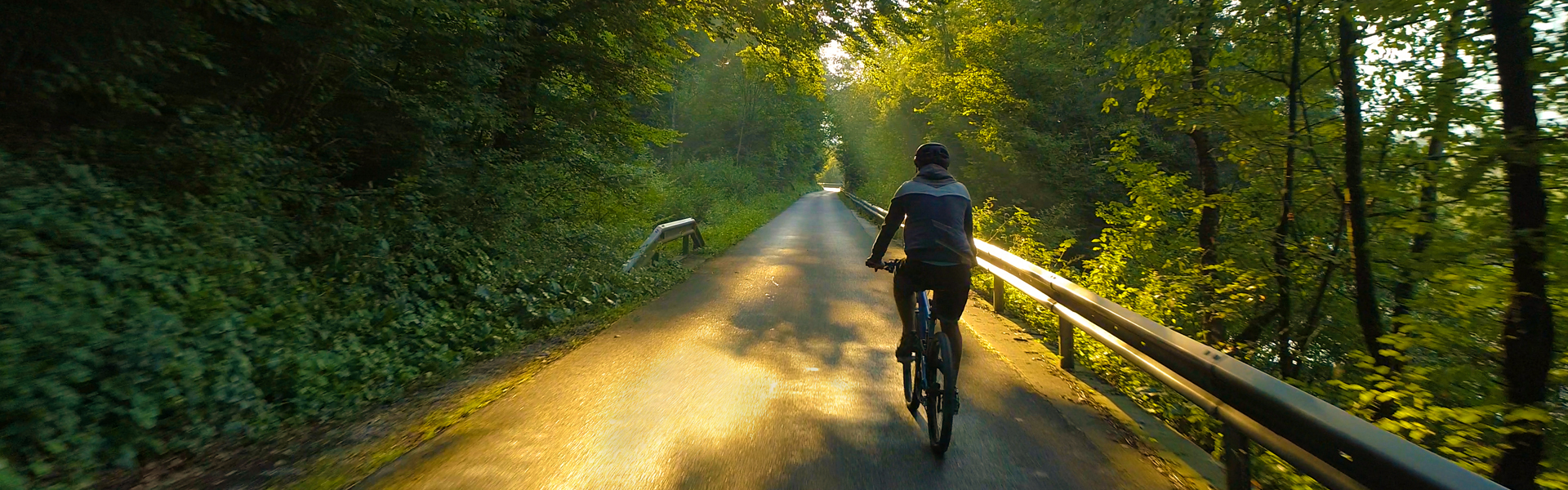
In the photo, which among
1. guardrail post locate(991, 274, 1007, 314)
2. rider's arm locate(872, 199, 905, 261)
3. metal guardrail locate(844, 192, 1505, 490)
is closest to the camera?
metal guardrail locate(844, 192, 1505, 490)

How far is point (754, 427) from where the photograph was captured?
4.20m

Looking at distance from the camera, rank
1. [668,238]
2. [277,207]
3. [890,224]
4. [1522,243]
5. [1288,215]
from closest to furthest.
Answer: [1522,243], [890,224], [277,207], [1288,215], [668,238]

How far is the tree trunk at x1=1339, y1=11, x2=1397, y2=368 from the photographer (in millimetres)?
4996

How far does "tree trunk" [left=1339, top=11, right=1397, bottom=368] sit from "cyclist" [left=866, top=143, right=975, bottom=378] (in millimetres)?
2807

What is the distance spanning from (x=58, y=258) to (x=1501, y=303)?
23.0ft

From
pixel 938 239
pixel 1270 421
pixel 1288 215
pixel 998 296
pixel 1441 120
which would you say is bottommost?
pixel 998 296

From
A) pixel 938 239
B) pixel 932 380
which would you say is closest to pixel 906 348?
pixel 932 380

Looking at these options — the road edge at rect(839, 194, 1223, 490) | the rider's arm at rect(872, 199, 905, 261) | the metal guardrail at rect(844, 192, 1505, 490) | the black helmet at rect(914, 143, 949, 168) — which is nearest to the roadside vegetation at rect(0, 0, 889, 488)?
the rider's arm at rect(872, 199, 905, 261)

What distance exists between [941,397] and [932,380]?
0.47 ft

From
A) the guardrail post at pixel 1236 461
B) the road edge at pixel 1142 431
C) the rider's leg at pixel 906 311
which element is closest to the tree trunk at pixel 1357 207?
the road edge at pixel 1142 431

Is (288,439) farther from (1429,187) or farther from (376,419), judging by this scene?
(1429,187)

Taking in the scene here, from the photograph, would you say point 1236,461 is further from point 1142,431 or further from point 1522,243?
point 1522,243

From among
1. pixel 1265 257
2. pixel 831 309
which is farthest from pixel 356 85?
pixel 1265 257

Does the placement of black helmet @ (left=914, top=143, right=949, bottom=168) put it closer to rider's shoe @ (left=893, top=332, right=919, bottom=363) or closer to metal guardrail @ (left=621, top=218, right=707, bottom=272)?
rider's shoe @ (left=893, top=332, right=919, bottom=363)
